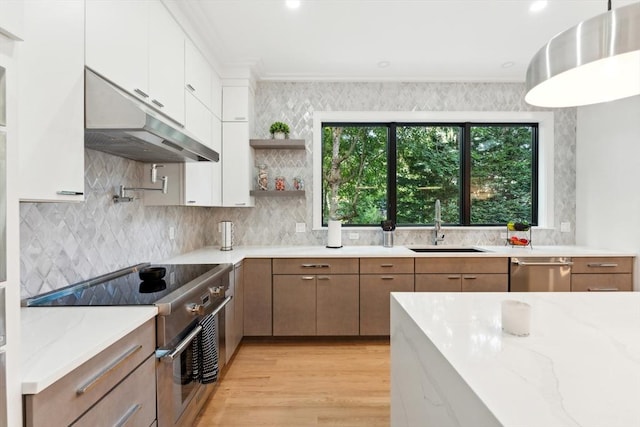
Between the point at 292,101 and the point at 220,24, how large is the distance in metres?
1.10

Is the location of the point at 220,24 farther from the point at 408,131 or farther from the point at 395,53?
the point at 408,131

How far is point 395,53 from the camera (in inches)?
114

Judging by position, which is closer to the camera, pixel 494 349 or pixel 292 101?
pixel 494 349

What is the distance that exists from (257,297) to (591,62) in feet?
8.82

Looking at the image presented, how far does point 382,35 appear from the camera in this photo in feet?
8.54

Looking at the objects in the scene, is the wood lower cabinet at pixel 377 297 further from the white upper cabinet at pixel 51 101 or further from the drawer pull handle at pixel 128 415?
the white upper cabinet at pixel 51 101

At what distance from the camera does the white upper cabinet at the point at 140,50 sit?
4.43ft

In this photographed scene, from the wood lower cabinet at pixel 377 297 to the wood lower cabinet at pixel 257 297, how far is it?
868 mm

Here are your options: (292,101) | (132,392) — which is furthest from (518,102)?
(132,392)

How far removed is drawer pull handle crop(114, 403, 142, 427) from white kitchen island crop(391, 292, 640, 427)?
3.42 feet

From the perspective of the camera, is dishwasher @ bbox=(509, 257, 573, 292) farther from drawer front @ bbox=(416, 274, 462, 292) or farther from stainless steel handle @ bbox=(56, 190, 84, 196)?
stainless steel handle @ bbox=(56, 190, 84, 196)

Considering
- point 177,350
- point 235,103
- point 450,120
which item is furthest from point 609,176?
point 177,350

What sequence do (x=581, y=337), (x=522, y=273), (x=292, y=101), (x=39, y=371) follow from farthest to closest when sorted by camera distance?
(x=292, y=101), (x=522, y=273), (x=581, y=337), (x=39, y=371)

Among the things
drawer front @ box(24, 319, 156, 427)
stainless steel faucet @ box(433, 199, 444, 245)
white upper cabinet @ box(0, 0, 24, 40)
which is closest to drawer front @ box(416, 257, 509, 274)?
stainless steel faucet @ box(433, 199, 444, 245)
